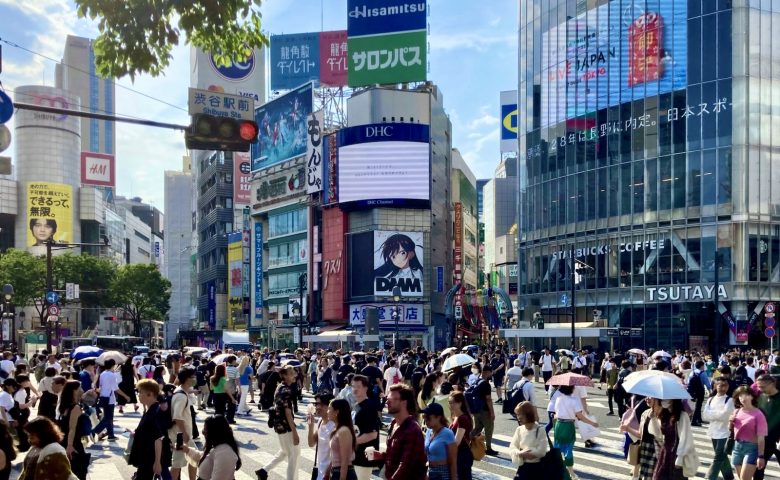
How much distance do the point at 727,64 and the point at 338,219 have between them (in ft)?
120

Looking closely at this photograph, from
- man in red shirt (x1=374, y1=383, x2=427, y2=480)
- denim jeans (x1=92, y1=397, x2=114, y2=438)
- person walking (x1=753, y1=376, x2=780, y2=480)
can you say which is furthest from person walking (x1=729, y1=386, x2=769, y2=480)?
denim jeans (x1=92, y1=397, x2=114, y2=438)

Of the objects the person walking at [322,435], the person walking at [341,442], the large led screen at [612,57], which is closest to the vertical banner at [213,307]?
the large led screen at [612,57]

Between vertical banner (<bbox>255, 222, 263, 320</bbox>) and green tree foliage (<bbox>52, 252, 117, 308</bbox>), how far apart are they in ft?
50.6

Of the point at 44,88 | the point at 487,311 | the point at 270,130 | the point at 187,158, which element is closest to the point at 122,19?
the point at 487,311

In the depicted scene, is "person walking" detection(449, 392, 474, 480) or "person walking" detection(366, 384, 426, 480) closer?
"person walking" detection(366, 384, 426, 480)

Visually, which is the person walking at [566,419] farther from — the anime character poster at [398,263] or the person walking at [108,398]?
the anime character poster at [398,263]

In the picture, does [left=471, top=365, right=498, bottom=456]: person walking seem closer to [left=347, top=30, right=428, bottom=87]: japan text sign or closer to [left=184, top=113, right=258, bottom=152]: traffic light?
[left=184, top=113, right=258, bottom=152]: traffic light

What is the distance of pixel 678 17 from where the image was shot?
52656 millimetres

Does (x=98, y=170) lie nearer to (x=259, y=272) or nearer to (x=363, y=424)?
(x=259, y=272)

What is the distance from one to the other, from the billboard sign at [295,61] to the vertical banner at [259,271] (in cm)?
2725

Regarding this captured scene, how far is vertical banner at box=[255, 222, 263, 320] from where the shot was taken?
90.8m

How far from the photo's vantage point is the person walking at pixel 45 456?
6.79 m

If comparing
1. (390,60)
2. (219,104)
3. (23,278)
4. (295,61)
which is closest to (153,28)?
(219,104)

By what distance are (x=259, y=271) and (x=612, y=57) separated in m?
46.3
